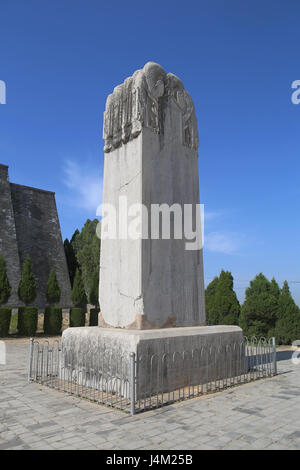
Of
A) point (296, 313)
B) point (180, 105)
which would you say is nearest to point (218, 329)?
point (180, 105)

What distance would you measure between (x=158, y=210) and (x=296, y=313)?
29.4 feet

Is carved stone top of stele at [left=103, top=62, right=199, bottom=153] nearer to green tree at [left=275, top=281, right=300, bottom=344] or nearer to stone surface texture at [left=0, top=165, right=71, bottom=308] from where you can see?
green tree at [left=275, top=281, right=300, bottom=344]

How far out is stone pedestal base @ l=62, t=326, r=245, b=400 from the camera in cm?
481

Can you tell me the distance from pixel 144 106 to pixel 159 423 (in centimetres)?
504

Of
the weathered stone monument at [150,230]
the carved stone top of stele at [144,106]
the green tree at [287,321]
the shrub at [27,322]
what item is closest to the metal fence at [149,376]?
the weathered stone monument at [150,230]

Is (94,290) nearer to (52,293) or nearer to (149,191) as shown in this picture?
(52,293)

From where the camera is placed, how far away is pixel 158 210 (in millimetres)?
6145

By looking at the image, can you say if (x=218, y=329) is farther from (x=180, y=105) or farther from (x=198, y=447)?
(x=180, y=105)

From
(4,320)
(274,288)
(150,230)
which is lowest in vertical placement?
(4,320)

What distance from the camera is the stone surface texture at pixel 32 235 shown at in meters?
24.7

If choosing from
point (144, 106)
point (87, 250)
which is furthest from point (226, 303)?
point (87, 250)

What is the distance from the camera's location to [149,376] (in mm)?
4805

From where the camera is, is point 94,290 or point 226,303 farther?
point 94,290

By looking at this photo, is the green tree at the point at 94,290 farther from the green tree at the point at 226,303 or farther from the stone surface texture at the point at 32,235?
the green tree at the point at 226,303
